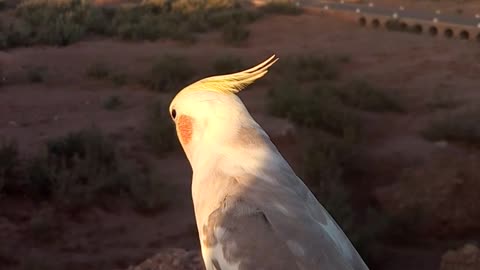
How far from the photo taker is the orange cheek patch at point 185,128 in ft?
12.1

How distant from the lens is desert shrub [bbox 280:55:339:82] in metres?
20.1

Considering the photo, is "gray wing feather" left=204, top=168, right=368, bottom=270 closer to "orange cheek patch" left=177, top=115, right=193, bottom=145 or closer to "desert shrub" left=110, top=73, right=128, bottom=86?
"orange cheek patch" left=177, top=115, right=193, bottom=145

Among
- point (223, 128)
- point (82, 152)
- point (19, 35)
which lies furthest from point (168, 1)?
point (223, 128)

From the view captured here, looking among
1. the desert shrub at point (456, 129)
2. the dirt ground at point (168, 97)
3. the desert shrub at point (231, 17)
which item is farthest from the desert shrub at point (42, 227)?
the desert shrub at point (231, 17)

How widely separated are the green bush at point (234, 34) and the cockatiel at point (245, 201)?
910 inches

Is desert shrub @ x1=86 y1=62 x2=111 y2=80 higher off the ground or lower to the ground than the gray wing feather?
lower

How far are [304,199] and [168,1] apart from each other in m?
34.0

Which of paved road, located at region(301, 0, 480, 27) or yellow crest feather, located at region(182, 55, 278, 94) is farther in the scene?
paved road, located at region(301, 0, 480, 27)

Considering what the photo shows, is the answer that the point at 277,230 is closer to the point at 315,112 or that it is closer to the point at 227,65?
the point at 315,112

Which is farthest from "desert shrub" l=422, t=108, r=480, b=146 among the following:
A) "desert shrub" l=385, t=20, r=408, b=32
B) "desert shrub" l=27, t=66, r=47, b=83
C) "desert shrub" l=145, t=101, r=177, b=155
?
"desert shrub" l=385, t=20, r=408, b=32

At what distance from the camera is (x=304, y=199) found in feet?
10.9

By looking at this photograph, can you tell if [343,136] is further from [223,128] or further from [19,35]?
[19,35]

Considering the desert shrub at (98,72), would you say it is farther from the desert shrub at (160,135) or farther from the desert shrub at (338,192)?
the desert shrub at (338,192)

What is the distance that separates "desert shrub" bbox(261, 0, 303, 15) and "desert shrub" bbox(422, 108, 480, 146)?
2041 centimetres
